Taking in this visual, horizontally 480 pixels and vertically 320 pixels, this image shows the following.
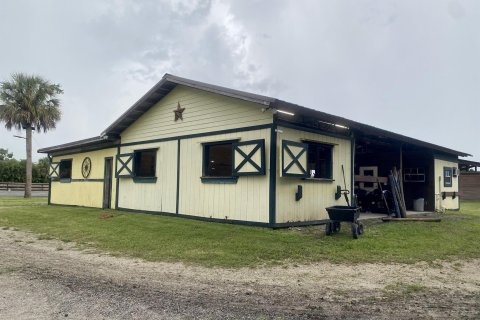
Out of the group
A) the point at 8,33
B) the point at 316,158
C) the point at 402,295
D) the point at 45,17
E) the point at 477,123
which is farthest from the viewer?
the point at 477,123

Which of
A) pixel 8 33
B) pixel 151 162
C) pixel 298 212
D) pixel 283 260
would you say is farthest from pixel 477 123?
pixel 8 33

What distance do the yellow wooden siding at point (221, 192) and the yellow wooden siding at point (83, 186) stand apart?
5.05 metres

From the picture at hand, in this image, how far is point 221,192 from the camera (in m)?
10.2

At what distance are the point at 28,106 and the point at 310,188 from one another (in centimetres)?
2475

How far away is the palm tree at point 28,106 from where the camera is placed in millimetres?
25297

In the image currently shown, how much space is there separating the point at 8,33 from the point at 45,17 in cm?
393

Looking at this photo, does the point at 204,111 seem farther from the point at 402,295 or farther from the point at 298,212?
the point at 402,295

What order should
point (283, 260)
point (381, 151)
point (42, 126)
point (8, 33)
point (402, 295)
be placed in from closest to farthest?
point (402, 295), point (283, 260), point (381, 151), point (8, 33), point (42, 126)

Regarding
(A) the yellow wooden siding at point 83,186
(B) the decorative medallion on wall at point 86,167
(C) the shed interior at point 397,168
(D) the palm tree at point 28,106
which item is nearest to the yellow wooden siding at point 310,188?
(C) the shed interior at point 397,168

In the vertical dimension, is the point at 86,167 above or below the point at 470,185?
above

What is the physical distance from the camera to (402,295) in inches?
165

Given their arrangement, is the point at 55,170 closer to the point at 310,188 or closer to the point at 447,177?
the point at 310,188

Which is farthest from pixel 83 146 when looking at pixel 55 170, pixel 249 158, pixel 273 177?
pixel 273 177

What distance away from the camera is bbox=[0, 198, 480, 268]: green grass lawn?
20.6ft
